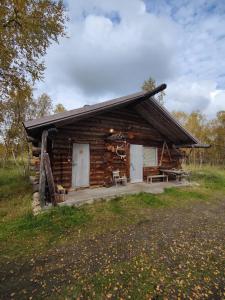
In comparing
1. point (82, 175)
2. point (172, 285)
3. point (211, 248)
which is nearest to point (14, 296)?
point (172, 285)

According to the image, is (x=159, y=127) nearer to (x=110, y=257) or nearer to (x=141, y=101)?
(x=141, y=101)

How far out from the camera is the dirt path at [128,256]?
3.30 m

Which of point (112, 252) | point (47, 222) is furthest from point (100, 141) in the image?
point (112, 252)

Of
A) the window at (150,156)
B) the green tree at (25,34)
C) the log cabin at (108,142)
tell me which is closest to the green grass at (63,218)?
the log cabin at (108,142)

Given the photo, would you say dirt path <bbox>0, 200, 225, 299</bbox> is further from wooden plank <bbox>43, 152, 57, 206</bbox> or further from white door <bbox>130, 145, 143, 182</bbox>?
white door <bbox>130, 145, 143, 182</bbox>

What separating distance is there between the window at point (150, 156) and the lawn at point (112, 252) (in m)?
5.05

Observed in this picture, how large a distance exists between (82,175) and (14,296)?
6887 mm

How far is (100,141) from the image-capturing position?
411 inches

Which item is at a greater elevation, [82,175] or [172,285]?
[82,175]

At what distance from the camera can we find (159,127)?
12.5 meters

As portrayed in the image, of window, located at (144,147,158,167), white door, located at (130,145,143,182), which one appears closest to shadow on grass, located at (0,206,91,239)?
white door, located at (130,145,143,182)

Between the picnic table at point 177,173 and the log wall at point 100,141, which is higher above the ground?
the log wall at point 100,141

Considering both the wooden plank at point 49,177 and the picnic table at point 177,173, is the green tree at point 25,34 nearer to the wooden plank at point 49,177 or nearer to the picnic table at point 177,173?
the wooden plank at point 49,177

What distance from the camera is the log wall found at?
30.2 ft
